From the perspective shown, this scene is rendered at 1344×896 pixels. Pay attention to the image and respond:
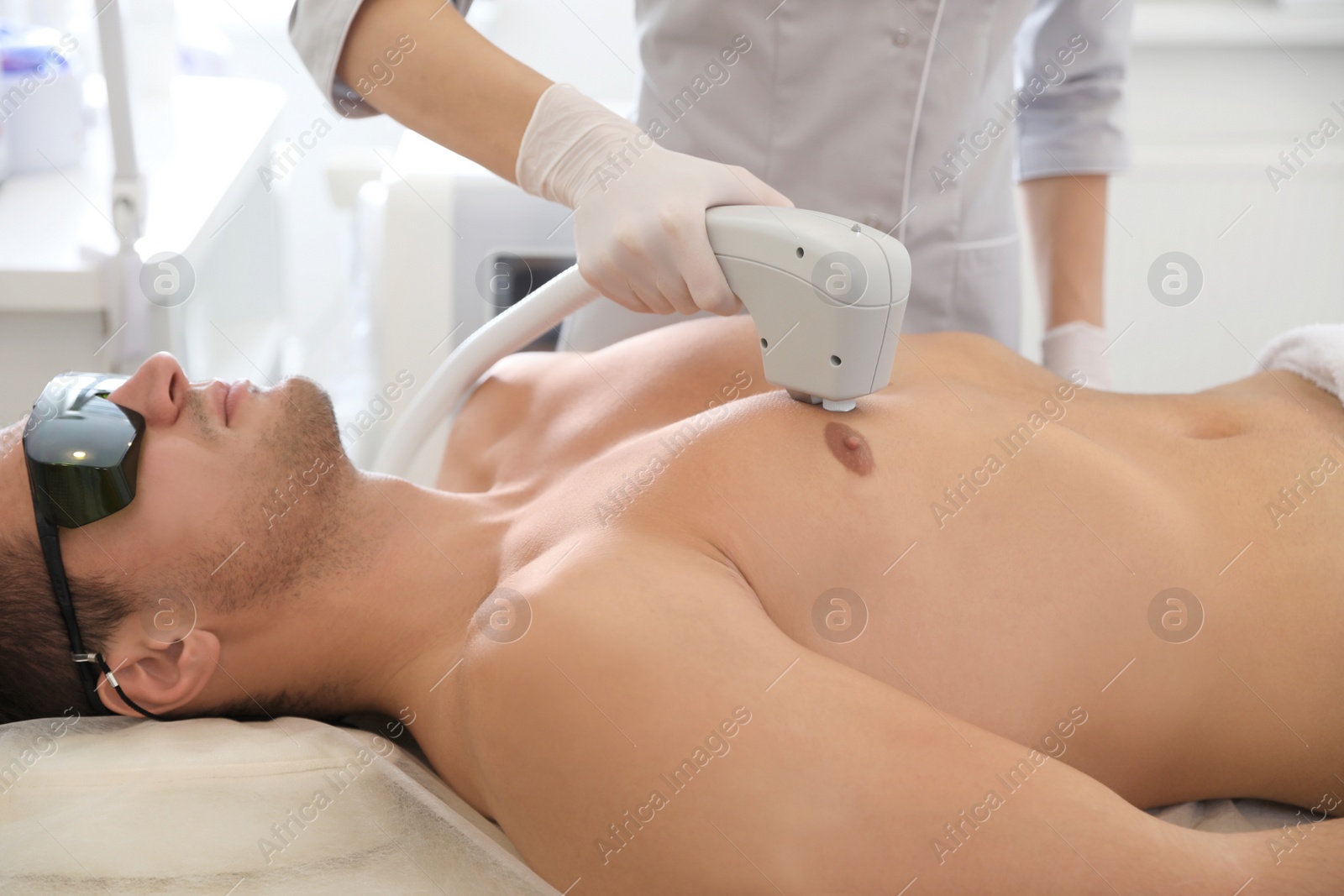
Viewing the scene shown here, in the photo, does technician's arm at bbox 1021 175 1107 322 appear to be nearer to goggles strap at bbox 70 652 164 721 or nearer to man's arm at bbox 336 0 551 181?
man's arm at bbox 336 0 551 181

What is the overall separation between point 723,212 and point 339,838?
0.64 m

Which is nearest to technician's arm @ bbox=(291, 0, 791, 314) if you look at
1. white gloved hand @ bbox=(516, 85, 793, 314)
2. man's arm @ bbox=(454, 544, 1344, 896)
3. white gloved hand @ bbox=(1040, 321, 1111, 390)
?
white gloved hand @ bbox=(516, 85, 793, 314)

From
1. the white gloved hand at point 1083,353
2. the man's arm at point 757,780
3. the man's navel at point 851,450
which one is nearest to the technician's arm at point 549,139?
the man's navel at point 851,450

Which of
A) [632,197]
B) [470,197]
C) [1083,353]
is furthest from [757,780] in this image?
[470,197]

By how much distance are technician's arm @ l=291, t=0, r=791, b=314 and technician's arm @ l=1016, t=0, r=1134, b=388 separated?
0.68 m

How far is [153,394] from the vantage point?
41.5 inches

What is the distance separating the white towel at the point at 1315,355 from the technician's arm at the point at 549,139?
25.1 inches

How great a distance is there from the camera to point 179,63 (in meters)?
2.39

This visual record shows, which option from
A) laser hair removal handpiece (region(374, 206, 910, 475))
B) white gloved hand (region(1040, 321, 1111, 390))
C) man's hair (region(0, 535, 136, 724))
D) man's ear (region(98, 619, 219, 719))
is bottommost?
man's ear (region(98, 619, 219, 719))

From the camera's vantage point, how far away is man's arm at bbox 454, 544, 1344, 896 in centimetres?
74

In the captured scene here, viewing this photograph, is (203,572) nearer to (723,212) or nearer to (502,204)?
(723,212)

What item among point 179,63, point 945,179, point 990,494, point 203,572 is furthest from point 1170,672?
point 179,63

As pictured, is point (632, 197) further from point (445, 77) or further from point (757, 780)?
point (757, 780)

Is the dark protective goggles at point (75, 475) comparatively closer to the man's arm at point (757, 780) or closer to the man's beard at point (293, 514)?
the man's beard at point (293, 514)
